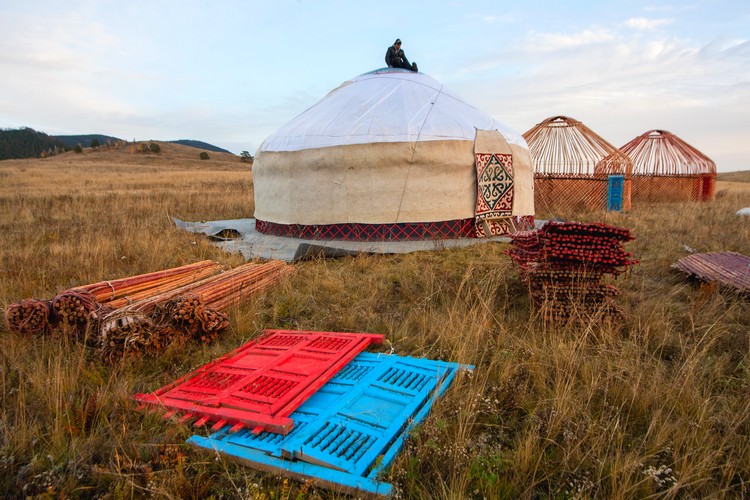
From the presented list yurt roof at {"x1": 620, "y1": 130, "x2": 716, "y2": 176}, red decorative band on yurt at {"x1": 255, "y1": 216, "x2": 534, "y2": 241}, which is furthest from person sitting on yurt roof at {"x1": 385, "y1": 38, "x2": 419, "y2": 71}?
yurt roof at {"x1": 620, "y1": 130, "x2": 716, "y2": 176}

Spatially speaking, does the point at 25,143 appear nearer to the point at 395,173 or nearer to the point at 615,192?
the point at 395,173

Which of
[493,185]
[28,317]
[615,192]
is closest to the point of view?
[28,317]

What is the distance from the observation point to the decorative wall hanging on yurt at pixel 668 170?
13.4 metres

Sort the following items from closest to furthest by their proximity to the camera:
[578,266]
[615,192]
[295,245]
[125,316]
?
[125,316]
[578,266]
[295,245]
[615,192]

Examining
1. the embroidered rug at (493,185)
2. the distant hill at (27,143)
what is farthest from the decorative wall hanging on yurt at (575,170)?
the distant hill at (27,143)

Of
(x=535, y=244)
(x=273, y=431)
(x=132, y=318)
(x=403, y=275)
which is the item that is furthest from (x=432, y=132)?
(x=273, y=431)

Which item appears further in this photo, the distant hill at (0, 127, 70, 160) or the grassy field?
the distant hill at (0, 127, 70, 160)

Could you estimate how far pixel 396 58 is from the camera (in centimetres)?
816

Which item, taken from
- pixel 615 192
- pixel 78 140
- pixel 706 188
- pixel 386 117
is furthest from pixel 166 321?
pixel 78 140

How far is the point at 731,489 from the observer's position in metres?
1.56

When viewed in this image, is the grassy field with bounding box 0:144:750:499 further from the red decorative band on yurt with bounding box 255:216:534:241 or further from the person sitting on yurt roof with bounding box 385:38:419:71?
the person sitting on yurt roof with bounding box 385:38:419:71

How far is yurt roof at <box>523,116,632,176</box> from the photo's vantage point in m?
11.5

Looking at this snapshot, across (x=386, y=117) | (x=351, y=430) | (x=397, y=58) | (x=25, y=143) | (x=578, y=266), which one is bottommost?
(x=351, y=430)

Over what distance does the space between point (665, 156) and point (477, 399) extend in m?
15.5
